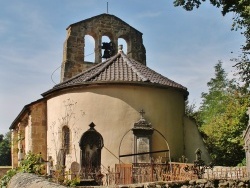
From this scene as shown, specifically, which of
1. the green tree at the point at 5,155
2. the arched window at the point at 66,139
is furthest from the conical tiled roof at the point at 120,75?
the green tree at the point at 5,155

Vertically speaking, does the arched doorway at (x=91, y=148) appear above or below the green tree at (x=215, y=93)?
below

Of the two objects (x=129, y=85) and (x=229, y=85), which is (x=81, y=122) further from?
(x=229, y=85)

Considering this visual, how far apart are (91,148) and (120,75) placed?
3.67 m

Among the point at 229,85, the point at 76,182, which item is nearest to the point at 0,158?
the point at 229,85

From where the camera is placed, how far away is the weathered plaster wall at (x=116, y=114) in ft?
56.1

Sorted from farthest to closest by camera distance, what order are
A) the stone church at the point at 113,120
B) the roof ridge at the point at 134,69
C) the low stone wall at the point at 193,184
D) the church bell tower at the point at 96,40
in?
the church bell tower at the point at 96,40 < the roof ridge at the point at 134,69 < the stone church at the point at 113,120 < the low stone wall at the point at 193,184

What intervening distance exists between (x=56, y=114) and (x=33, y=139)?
7.87ft

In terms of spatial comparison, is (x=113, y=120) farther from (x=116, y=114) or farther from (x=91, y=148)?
(x=91, y=148)

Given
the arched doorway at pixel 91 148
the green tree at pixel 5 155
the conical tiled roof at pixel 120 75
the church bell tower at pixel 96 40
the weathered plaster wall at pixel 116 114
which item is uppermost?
the church bell tower at pixel 96 40

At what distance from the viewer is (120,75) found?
60.0 feet

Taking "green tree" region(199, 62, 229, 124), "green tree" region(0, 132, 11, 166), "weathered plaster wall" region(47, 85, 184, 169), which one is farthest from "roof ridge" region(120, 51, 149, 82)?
"green tree" region(0, 132, 11, 166)

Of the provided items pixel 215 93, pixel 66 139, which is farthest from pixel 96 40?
pixel 215 93

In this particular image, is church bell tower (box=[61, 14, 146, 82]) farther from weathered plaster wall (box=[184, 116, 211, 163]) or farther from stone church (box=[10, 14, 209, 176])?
weathered plaster wall (box=[184, 116, 211, 163])

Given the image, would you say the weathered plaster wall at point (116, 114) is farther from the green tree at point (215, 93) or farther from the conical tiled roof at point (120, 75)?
the green tree at point (215, 93)
